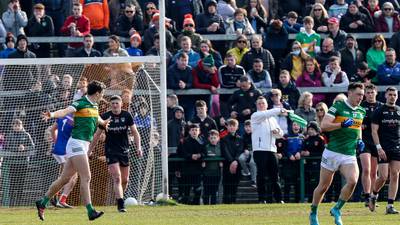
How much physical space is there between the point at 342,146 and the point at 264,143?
7.12 metres

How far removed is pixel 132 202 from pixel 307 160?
4033 millimetres

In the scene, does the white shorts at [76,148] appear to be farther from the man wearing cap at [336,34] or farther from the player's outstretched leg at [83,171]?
the man wearing cap at [336,34]

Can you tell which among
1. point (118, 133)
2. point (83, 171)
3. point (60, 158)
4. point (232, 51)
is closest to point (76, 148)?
point (83, 171)

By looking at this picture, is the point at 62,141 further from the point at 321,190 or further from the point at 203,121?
the point at 321,190

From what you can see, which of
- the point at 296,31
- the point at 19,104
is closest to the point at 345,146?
the point at 19,104

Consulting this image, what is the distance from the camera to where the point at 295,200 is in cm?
2636

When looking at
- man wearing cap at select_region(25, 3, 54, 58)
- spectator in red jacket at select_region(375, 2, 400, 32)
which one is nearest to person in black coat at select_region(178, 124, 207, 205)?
man wearing cap at select_region(25, 3, 54, 58)

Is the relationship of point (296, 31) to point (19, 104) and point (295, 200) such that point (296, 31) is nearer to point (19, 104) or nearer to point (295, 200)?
point (295, 200)

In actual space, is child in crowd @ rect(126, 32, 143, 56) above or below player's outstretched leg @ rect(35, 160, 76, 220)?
above

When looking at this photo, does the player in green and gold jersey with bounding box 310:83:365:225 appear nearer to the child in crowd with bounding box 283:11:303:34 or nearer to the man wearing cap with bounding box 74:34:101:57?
the man wearing cap with bounding box 74:34:101:57

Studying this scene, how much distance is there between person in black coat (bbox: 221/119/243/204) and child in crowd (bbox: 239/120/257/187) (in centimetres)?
11

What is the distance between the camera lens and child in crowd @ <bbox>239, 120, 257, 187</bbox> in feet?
85.9

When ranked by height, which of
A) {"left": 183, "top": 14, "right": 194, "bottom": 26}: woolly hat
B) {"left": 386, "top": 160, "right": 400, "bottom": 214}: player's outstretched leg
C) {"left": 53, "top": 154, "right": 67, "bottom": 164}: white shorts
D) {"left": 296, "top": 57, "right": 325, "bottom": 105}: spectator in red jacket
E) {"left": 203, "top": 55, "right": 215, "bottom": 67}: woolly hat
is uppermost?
{"left": 183, "top": 14, "right": 194, "bottom": 26}: woolly hat

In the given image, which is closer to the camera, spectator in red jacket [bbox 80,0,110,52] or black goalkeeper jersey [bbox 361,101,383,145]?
black goalkeeper jersey [bbox 361,101,383,145]
